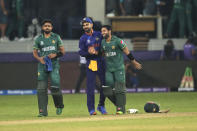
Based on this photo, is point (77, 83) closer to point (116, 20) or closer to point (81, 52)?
point (116, 20)

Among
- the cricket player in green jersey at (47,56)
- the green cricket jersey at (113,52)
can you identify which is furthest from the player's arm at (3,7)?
the green cricket jersey at (113,52)

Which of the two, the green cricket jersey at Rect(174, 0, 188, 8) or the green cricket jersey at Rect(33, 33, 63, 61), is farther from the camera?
the green cricket jersey at Rect(174, 0, 188, 8)

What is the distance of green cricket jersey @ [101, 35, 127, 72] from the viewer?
1794 cm

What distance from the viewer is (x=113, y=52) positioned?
59.1 feet

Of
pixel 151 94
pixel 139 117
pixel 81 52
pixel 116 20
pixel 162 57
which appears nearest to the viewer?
pixel 139 117

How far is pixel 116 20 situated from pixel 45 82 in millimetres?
13996

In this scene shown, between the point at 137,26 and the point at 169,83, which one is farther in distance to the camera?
the point at 137,26

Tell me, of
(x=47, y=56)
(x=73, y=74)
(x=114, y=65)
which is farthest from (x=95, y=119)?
(x=73, y=74)

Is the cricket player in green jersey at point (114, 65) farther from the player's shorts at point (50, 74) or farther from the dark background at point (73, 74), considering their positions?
the dark background at point (73, 74)

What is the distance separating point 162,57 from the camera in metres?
29.8

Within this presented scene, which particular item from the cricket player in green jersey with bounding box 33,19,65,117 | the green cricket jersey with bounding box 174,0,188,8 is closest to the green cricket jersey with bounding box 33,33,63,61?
the cricket player in green jersey with bounding box 33,19,65,117

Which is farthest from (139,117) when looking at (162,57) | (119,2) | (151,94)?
(119,2)

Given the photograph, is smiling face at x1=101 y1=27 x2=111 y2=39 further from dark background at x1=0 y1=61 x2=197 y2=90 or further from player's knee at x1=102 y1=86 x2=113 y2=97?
dark background at x1=0 y1=61 x2=197 y2=90

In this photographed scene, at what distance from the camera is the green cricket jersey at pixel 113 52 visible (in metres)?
17.9
